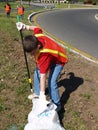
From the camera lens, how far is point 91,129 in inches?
229

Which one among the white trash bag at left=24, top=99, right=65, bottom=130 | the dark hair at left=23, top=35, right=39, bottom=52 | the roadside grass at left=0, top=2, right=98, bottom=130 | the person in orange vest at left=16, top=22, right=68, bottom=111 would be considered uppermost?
the dark hair at left=23, top=35, right=39, bottom=52

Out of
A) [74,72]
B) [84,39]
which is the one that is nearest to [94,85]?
[74,72]

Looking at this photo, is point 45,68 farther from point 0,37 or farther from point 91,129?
point 0,37

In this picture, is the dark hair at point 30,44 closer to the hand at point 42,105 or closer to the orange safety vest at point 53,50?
the orange safety vest at point 53,50

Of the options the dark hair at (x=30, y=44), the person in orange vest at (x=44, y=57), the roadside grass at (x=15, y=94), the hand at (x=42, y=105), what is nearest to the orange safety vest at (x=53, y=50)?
the person in orange vest at (x=44, y=57)

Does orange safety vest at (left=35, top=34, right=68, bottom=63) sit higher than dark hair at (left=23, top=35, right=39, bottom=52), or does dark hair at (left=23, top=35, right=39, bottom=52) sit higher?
dark hair at (left=23, top=35, right=39, bottom=52)

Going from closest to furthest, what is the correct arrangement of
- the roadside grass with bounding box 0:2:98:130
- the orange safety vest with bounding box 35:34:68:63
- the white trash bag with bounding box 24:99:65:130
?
the white trash bag with bounding box 24:99:65:130 → the orange safety vest with bounding box 35:34:68:63 → the roadside grass with bounding box 0:2:98:130

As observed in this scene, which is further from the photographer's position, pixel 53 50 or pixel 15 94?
pixel 15 94

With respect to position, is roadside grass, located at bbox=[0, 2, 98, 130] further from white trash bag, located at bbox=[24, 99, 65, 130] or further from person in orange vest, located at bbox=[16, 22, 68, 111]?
white trash bag, located at bbox=[24, 99, 65, 130]

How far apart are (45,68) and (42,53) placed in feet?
0.80

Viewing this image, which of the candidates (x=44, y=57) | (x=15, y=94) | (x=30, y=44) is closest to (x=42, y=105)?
(x=44, y=57)

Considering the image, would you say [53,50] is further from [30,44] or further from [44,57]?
[30,44]

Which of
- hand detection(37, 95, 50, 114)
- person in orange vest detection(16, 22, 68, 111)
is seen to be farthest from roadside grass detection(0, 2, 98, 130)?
hand detection(37, 95, 50, 114)

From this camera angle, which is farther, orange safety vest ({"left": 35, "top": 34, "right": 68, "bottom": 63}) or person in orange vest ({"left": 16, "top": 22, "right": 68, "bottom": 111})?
orange safety vest ({"left": 35, "top": 34, "right": 68, "bottom": 63})
